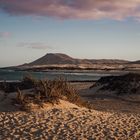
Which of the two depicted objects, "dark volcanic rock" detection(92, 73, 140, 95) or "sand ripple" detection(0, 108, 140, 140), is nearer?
"sand ripple" detection(0, 108, 140, 140)

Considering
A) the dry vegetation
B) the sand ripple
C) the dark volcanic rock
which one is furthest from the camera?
the dark volcanic rock

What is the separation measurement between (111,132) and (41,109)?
4332mm

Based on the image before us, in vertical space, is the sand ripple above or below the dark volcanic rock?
below

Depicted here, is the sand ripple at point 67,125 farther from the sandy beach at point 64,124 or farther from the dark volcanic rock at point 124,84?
the dark volcanic rock at point 124,84

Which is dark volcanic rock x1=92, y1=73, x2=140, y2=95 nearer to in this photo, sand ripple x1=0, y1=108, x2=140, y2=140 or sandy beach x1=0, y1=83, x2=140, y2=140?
sandy beach x1=0, y1=83, x2=140, y2=140

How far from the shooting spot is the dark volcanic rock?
105 ft

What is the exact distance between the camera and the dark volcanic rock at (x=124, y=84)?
105 feet

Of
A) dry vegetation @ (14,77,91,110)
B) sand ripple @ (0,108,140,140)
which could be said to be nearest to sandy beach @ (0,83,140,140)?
sand ripple @ (0,108,140,140)

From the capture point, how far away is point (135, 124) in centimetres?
1656

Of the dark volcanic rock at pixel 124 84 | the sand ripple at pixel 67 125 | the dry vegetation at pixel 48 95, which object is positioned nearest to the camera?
the sand ripple at pixel 67 125

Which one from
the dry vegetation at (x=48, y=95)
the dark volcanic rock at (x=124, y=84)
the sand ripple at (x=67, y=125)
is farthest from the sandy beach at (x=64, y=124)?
the dark volcanic rock at (x=124, y=84)

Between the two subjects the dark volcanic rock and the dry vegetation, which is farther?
the dark volcanic rock

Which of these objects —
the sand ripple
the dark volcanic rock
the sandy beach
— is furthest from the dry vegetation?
the dark volcanic rock

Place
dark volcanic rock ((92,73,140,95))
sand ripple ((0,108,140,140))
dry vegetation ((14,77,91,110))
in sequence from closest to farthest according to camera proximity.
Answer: sand ripple ((0,108,140,140)), dry vegetation ((14,77,91,110)), dark volcanic rock ((92,73,140,95))
